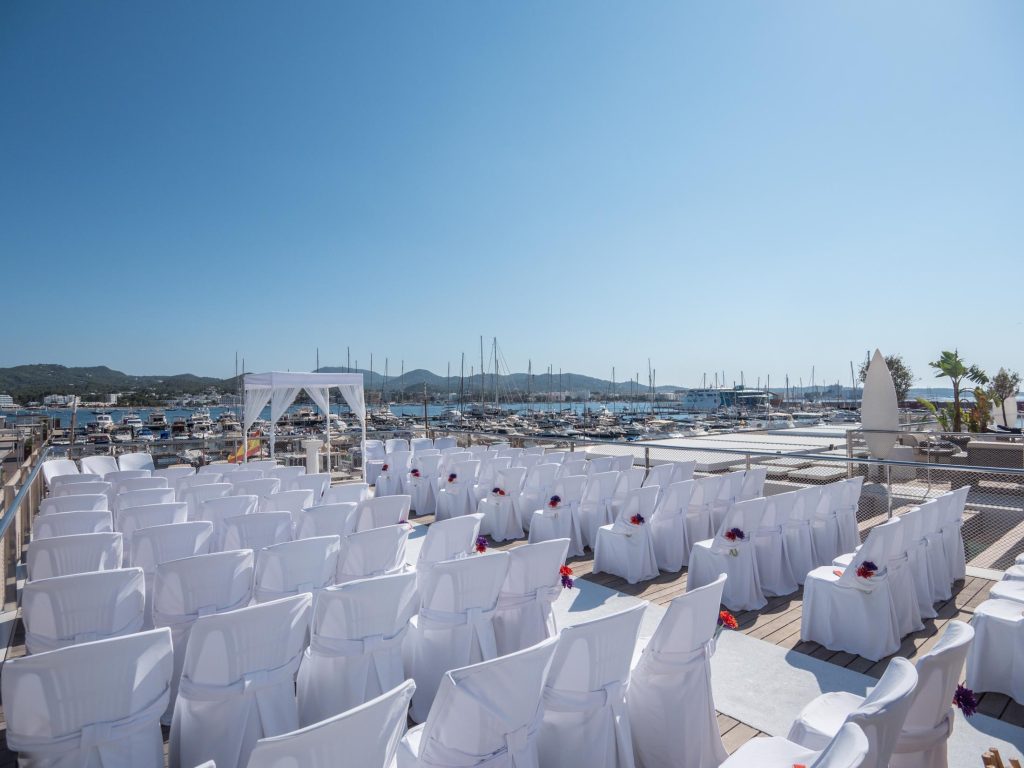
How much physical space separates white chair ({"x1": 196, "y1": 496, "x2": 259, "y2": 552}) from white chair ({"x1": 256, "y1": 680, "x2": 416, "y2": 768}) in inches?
161

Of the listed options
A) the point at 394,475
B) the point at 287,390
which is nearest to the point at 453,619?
the point at 394,475

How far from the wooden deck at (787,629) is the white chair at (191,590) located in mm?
594

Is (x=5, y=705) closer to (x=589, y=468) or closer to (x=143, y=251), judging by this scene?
(x=589, y=468)

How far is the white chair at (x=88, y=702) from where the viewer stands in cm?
196

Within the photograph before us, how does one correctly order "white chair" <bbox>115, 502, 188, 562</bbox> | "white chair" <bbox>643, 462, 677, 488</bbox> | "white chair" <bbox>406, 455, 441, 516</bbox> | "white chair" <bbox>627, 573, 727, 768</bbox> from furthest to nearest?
"white chair" <bbox>406, 455, 441, 516</bbox> → "white chair" <bbox>643, 462, 677, 488</bbox> → "white chair" <bbox>115, 502, 188, 562</bbox> → "white chair" <bbox>627, 573, 727, 768</bbox>

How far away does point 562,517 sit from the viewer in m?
7.00

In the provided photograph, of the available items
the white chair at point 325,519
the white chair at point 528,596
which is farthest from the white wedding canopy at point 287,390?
the white chair at point 528,596

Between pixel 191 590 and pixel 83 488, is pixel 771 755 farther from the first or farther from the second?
pixel 83 488

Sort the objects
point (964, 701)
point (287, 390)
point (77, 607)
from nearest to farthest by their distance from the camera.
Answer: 1. point (964, 701)
2. point (77, 607)
3. point (287, 390)

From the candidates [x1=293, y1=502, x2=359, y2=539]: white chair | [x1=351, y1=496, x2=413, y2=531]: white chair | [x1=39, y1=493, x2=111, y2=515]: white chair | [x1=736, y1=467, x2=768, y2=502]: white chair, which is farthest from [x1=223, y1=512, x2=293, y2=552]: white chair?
[x1=736, y1=467, x2=768, y2=502]: white chair

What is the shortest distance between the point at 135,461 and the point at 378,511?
8146 mm

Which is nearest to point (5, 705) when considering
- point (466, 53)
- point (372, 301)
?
point (466, 53)

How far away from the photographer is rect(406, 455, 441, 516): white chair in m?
9.66

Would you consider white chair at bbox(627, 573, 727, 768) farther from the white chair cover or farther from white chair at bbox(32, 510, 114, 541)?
the white chair cover
